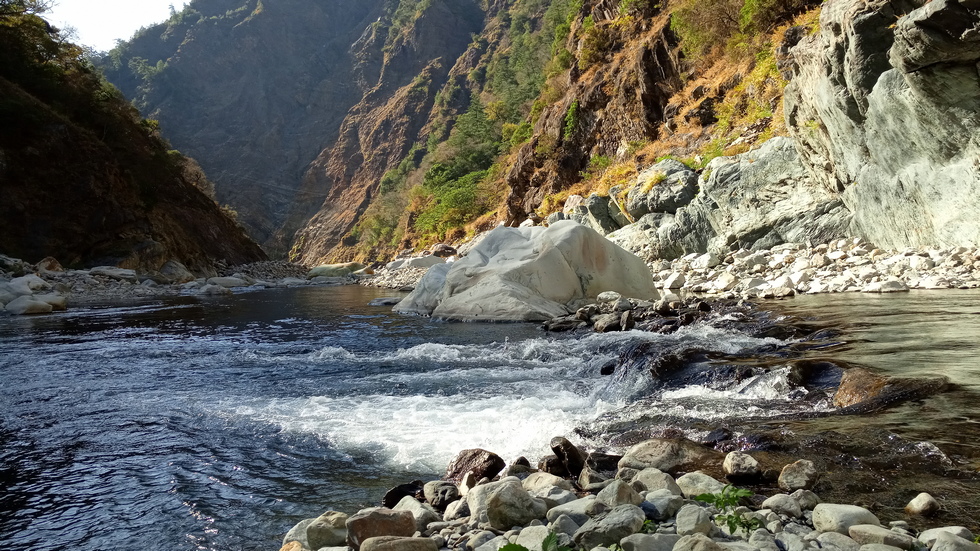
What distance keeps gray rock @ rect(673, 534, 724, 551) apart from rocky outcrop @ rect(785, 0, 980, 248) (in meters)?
10.7

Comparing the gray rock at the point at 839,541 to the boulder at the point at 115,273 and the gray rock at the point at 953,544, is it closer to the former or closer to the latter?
the gray rock at the point at 953,544

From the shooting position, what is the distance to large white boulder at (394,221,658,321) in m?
14.0

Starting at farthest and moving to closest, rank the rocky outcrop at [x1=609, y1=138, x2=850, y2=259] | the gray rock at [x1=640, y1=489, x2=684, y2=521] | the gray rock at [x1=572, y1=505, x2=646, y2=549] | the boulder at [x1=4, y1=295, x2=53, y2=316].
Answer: the boulder at [x1=4, y1=295, x2=53, y2=316], the rocky outcrop at [x1=609, y1=138, x2=850, y2=259], the gray rock at [x1=640, y1=489, x2=684, y2=521], the gray rock at [x1=572, y1=505, x2=646, y2=549]

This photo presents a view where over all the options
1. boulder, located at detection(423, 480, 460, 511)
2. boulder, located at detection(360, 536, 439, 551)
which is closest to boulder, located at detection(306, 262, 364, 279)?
boulder, located at detection(423, 480, 460, 511)

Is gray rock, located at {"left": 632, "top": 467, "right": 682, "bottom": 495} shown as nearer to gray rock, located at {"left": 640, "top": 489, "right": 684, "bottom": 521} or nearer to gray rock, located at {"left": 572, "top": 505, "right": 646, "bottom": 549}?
gray rock, located at {"left": 640, "top": 489, "right": 684, "bottom": 521}

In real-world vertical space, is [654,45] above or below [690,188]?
above

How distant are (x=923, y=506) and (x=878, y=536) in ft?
1.99

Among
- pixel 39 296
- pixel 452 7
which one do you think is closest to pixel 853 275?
pixel 39 296

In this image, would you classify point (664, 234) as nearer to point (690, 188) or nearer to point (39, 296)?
point (690, 188)

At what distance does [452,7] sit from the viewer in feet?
337

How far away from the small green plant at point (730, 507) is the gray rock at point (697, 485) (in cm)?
16

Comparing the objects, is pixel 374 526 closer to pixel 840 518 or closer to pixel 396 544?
pixel 396 544

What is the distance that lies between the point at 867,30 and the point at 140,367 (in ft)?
48.1

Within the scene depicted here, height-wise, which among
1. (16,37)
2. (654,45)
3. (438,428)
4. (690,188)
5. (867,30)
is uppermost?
(16,37)
